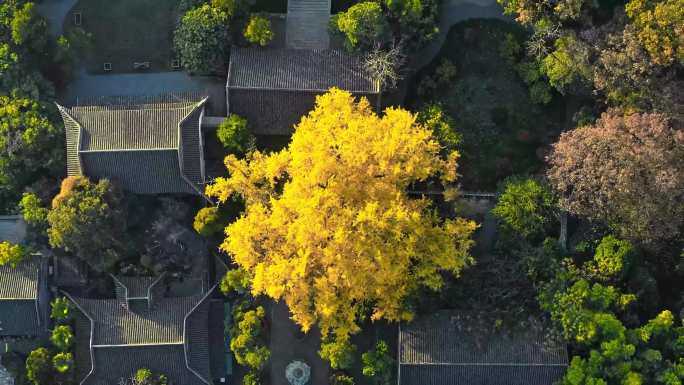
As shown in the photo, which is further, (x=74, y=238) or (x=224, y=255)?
(x=224, y=255)

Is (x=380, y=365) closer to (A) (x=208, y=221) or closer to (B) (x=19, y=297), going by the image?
(A) (x=208, y=221)

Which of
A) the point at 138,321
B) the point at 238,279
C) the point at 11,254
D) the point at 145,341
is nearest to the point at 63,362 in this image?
the point at 138,321

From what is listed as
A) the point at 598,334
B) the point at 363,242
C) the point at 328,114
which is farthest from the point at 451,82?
the point at 598,334

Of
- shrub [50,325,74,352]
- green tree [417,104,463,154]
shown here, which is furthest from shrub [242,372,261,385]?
green tree [417,104,463,154]

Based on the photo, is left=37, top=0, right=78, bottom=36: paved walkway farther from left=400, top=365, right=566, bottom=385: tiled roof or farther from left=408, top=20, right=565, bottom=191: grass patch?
left=400, top=365, right=566, bottom=385: tiled roof

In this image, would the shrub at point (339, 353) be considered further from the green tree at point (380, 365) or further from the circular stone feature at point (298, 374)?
the circular stone feature at point (298, 374)

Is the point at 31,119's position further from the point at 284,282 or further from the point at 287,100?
the point at 284,282
